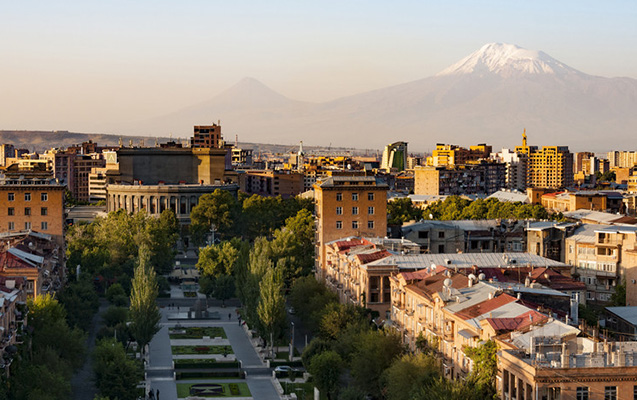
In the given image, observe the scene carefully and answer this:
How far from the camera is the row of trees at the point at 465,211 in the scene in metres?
143

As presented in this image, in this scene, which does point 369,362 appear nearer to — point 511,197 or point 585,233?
point 585,233

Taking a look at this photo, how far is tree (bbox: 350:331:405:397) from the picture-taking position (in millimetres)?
68938

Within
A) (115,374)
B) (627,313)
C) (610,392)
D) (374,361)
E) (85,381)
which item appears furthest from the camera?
(85,381)

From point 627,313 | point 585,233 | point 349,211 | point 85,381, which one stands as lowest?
point 85,381

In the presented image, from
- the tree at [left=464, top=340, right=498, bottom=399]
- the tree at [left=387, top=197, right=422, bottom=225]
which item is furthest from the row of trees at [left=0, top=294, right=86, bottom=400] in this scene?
the tree at [left=387, top=197, right=422, bottom=225]

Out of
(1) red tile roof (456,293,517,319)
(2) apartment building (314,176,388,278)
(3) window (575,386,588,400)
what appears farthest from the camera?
(2) apartment building (314,176,388,278)

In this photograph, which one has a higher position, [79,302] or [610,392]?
[610,392]

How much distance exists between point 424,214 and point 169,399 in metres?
83.7

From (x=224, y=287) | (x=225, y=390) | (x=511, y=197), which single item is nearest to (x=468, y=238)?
(x=224, y=287)

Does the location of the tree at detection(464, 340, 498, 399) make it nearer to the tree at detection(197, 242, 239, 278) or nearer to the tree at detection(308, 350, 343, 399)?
the tree at detection(308, 350, 343, 399)

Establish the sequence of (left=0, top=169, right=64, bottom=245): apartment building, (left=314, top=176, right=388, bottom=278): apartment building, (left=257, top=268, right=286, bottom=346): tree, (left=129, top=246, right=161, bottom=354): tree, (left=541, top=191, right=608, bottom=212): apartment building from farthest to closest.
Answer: (left=541, top=191, right=608, bottom=212): apartment building → (left=314, top=176, right=388, bottom=278): apartment building → (left=0, top=169, right=64, bottom=245): apartment building → (left=257, top=268, right=286, bottom=346): tree → (left=129, top=246, right=161, bottom=354): tree

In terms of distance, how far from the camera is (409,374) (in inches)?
2391

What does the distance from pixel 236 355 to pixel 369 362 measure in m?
23.4

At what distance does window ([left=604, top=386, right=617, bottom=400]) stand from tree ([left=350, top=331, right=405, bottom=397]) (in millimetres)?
21731
